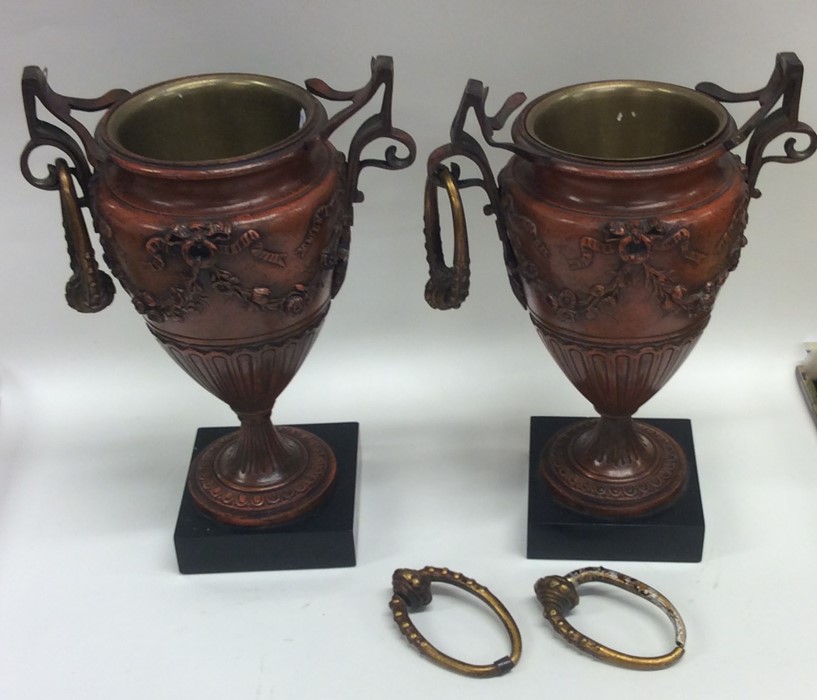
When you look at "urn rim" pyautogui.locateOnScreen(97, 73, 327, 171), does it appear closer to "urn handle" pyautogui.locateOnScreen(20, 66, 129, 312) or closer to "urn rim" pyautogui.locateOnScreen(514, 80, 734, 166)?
"urn handle" pyautogui.locateOnScreen(20, 66, 129, 312)

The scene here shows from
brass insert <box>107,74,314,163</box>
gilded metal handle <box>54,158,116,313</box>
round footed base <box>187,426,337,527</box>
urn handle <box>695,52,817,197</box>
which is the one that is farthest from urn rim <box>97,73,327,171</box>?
urn handle <box>695,52,817,197</box>

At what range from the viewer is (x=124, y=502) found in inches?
81.4

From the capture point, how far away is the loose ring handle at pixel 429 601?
1.66 metres

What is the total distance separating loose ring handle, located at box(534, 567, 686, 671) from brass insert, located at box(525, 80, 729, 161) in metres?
0.67

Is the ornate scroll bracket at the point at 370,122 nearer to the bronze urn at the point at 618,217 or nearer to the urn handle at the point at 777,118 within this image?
the bronze urn at the point at 618,217

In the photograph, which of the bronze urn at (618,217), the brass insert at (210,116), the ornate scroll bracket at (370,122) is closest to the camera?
the bronze urn at (618,217)

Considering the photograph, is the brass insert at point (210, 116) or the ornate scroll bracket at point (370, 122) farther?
the brass insert at point (210, 116)

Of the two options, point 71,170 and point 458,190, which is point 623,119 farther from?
point 71,170

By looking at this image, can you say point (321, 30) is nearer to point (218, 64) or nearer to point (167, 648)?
point (218, 64)

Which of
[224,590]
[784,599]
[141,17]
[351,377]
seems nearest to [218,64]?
[141,17]

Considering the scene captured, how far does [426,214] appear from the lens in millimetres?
1691

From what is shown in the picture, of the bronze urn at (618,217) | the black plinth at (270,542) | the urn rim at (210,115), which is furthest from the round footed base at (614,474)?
the urn rim at (210,115)

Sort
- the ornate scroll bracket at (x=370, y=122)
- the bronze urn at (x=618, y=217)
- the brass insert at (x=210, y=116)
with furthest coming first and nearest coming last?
the brass insert at (x=210, y=116) < the ornate scroll bracket at (x=370, y=122) < the bronze urn at (x=618, y=217)

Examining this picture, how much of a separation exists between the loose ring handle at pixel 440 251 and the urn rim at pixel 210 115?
20 cm
